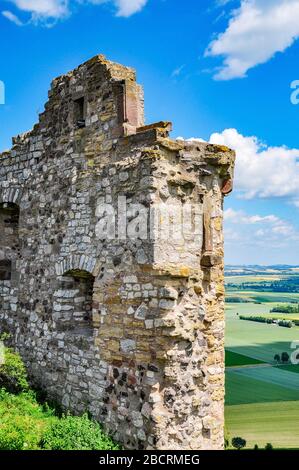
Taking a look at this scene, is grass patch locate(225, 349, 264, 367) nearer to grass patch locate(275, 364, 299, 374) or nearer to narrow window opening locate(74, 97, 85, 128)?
grass patch locate(275, 364, 299, 374)

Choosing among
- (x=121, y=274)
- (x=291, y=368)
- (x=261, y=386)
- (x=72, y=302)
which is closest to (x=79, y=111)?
(x=121, y=274)

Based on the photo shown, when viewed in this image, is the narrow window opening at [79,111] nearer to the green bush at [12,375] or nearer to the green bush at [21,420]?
the green bush at [12,375]

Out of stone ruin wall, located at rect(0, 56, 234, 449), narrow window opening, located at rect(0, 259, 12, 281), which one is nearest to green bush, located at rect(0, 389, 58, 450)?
stone ruin wall, located at rect(0, 56, 234, 449)

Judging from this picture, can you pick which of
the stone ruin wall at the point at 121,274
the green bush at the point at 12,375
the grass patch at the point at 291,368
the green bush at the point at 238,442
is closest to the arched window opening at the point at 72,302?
the stone ruin wall at the point at 121,274

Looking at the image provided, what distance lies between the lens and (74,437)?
672 centimetres

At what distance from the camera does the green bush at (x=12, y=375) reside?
29.7 ft

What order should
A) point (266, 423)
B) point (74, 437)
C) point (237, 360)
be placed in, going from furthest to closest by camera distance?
point (237, 360), point (266, 423), point (74, 437)

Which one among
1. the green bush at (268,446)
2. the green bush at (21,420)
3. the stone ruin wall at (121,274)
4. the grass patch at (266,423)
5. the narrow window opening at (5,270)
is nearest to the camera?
the green bush at (21,420)

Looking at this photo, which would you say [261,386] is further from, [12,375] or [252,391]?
[12,375]

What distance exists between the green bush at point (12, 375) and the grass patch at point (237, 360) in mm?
35384

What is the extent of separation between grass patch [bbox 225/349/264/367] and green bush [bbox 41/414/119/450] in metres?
36.8

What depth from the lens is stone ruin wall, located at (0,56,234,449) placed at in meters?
6.70

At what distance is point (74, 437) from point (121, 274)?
2631mm

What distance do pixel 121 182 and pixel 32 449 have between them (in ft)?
14.4
